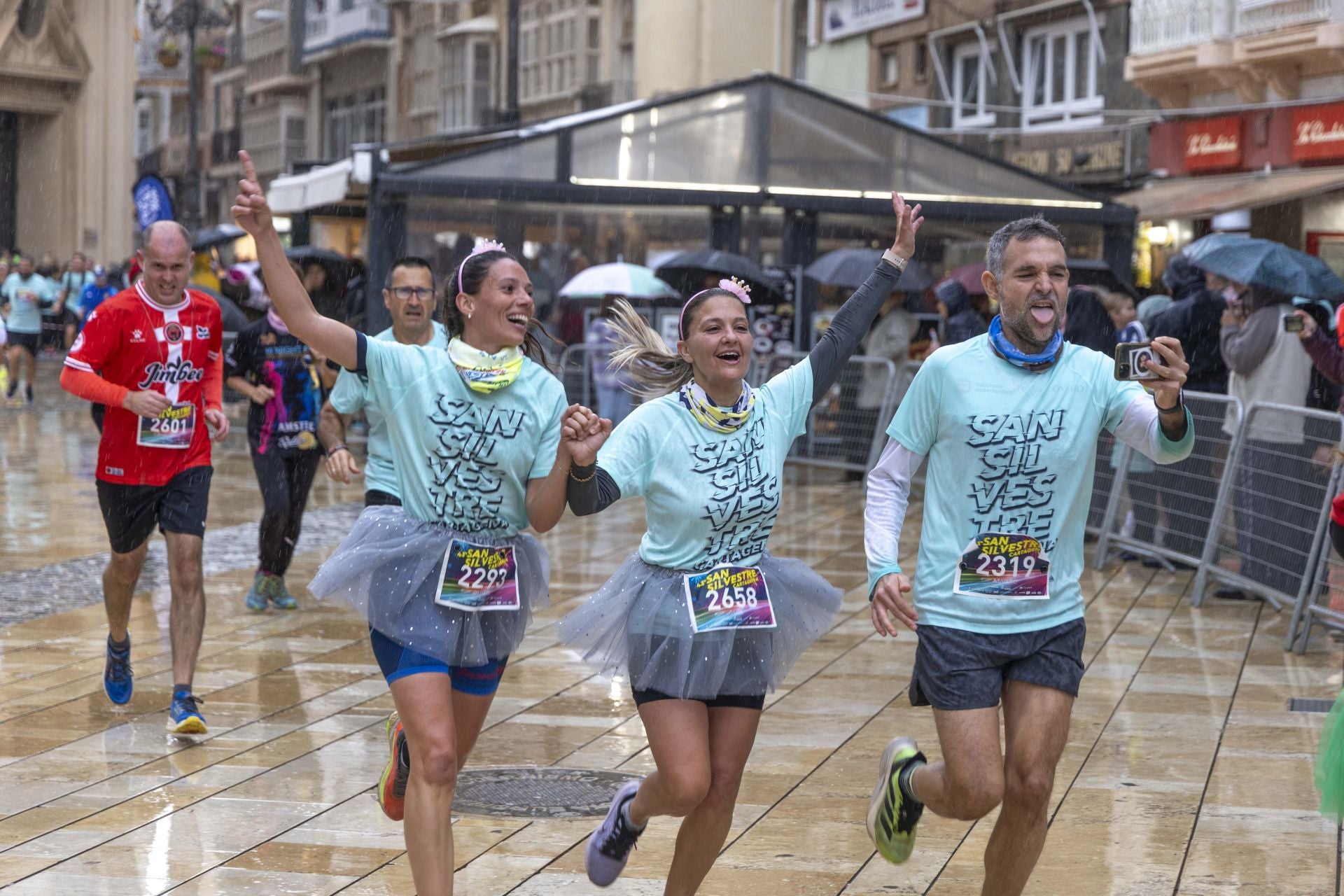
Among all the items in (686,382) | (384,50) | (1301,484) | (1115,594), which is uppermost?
(384,50)

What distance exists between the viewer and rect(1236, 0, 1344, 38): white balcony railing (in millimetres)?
22578

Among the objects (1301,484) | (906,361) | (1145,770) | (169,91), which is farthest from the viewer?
(169,91)

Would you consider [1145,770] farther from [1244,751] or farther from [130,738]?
[130,738]

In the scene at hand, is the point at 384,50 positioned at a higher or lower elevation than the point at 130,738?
higher

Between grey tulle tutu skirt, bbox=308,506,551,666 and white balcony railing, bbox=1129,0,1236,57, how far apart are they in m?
21.7

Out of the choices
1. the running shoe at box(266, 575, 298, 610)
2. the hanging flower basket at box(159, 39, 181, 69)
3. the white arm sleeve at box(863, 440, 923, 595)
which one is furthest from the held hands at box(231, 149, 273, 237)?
the hanging flower basket at box(159, 39, 181, 69)

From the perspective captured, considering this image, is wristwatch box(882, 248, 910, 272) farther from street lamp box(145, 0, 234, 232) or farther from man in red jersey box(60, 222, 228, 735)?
street lamp box(145, 0, 234, 232)

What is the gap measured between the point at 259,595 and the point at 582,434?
252 inches

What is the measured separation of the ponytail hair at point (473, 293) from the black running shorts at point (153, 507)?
264 centimetres

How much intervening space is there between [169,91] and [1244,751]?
7938cm

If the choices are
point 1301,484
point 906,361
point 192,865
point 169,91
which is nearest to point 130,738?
point 192,865

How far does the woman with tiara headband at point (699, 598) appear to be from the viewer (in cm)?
482

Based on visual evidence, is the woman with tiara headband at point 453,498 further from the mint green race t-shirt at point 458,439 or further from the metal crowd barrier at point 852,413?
the metal crowd barrier at point 852,413

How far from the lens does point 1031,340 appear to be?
4.85m
